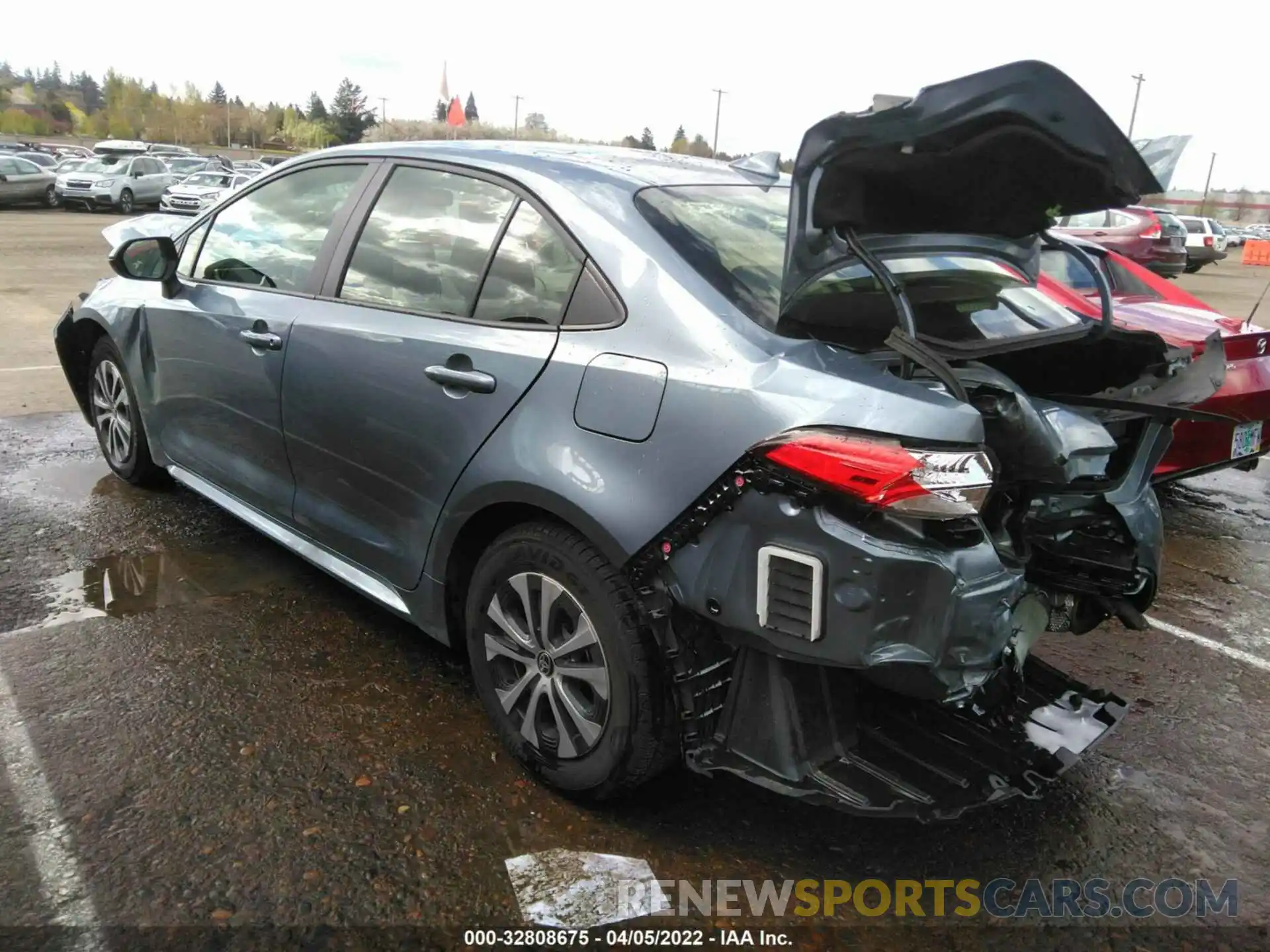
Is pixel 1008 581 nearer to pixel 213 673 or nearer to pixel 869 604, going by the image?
pixel 869 604

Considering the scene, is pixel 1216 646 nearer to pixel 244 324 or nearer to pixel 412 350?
pixel 412 350

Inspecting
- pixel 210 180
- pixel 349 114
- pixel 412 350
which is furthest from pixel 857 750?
pixel 349 114

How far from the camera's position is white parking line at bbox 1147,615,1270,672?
3756 mm

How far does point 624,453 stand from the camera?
231cm

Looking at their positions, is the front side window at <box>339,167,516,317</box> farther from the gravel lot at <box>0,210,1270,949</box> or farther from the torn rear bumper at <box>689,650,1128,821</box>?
the torn rear bumper at <box>689,650,1128,821</box>

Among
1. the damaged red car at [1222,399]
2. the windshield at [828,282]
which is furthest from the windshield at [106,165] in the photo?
the windshield at [828,282]

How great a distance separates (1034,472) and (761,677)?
0.81 meters

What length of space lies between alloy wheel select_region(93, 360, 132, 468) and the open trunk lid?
3632 mm

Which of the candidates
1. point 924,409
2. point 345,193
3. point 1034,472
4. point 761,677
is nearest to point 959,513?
point 924,409

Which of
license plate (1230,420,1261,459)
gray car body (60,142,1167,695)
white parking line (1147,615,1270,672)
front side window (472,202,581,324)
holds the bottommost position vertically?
white parking line (1147,615,1270,672)

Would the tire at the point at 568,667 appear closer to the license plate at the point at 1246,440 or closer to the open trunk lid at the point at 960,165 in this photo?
the open trunk lid at the point at 960,165

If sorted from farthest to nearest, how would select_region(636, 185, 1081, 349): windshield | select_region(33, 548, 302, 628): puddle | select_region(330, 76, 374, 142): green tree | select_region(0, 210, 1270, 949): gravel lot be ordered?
select_region(330, 76, 374, 142): green tree < select_region(33, 548, 302, 628): puddle < select_region(636, 185, 1081, 349): windshield < select_region(0, 210, 1270, 949): gravel lot

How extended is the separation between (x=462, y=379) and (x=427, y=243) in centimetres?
59

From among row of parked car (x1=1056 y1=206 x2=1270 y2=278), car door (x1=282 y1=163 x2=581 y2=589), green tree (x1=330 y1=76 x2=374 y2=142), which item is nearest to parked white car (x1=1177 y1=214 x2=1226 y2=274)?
row of parked car (x1=1056 y1=206 x2=1270 y2=278)
